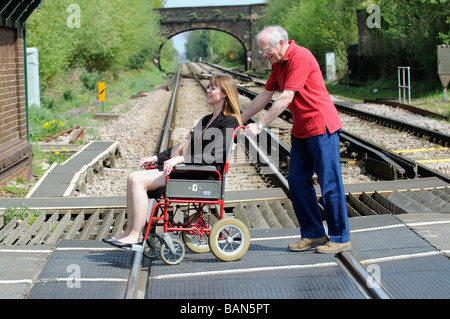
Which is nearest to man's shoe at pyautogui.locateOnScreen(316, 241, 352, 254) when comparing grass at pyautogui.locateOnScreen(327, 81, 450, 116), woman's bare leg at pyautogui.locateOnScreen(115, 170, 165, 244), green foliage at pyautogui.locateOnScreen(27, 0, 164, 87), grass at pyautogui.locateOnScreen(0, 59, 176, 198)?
woman's bare leg at pyautogui.locateOnScreen(115, 170, 165, 244)

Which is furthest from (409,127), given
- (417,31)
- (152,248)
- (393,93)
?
(417,31)

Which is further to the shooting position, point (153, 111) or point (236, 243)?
point (153, 111)

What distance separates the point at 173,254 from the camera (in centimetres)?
471

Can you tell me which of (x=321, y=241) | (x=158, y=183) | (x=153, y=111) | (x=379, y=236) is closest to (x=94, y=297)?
(x=158, y=183)

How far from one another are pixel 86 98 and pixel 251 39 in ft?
173

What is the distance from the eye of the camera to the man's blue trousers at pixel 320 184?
Result: 4715mm

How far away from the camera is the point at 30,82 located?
1639 centimetres

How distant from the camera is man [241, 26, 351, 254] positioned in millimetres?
4574

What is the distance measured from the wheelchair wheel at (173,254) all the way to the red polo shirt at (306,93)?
4.33ft

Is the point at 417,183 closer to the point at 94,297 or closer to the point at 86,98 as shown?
the point at 94,297

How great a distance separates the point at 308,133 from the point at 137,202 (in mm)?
1446

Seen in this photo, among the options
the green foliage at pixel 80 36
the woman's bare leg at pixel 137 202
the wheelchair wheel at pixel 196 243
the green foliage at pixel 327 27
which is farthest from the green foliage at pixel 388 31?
the woman's bare leg at pixel 137 202

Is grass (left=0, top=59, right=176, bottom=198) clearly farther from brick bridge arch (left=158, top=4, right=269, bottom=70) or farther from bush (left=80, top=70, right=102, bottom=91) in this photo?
brick bridge arch (left=158, top=4, right=269, bottom=70)

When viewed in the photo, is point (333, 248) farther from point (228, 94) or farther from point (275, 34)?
point (275, 34)
